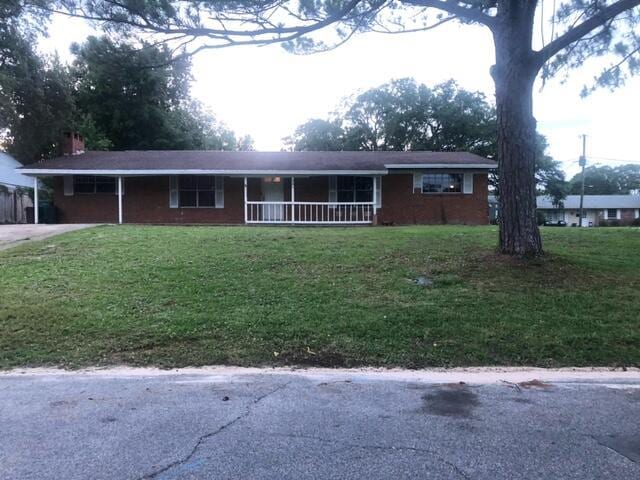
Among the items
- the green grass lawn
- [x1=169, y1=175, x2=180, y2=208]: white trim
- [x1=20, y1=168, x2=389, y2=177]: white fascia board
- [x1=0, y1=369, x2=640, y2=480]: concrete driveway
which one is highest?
[x1=20, y1=168, x2=389, y2=177]: white fascia board

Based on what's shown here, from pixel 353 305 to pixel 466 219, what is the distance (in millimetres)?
14491

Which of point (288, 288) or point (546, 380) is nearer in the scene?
point (546, 380)

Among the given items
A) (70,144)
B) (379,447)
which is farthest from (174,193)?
(379,447)

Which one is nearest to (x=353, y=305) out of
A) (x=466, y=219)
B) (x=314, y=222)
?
(x=314, y=222)

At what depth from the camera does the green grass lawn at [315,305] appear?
20.8 feet

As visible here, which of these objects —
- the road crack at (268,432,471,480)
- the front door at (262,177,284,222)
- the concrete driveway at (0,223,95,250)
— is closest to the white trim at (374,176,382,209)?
the front door at (262,177,284,222)

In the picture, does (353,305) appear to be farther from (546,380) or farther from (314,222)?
(314,222)

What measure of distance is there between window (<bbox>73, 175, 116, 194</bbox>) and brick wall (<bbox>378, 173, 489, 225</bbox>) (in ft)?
35.8

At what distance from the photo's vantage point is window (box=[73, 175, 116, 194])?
824 inches

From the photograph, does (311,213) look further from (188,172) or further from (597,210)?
(597,210)

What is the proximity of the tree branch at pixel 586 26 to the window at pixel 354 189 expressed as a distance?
11.7 metres

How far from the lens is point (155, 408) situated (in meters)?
4.50

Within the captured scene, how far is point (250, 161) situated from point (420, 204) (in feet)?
23.6

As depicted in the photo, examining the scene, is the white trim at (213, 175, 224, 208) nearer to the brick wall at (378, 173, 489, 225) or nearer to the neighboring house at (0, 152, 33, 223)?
the brick wall at (378, 173, 489, 225)
